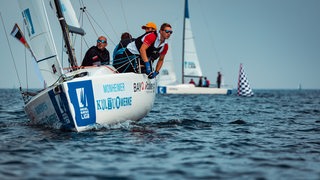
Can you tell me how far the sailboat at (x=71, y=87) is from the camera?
7.95m

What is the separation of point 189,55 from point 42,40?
41.4 metres

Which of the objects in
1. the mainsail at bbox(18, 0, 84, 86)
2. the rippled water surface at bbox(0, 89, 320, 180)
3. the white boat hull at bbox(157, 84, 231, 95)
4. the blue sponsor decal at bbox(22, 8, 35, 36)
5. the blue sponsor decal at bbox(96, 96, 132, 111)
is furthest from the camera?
the white boat hull at bbox(157, 84, 231, 95)

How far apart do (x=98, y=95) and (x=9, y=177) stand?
12.2 ft

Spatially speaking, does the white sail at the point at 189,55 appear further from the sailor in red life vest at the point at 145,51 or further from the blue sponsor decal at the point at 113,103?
the blue sponsor decal at the point at 113,103

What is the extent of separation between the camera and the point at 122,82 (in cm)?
877

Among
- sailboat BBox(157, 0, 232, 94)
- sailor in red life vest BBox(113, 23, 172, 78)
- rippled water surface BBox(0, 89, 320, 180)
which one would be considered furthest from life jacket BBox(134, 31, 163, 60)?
sailboat BBox(157, 0, 232, 94)

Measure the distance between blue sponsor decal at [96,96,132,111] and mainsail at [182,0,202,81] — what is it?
40.2 metres

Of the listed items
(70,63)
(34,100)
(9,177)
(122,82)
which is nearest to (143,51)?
(122,82)

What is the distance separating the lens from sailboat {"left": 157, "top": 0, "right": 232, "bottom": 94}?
48.9 m

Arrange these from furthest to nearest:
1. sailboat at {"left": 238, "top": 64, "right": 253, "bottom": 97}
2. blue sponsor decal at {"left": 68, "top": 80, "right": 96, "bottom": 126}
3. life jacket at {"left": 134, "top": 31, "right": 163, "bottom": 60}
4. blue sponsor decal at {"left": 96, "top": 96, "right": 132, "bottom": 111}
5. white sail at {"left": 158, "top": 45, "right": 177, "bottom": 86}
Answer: white sail at {"left": 158, "top": 45, "right": 177, "bottom": 86} → sailboat at {"left": 238, "top": 64, "right": 253, "bottom": 97} → life jacket at {"left": 134, "top": 31, "right": 163, "bottom": 60} → blue sponsor decal at {"left": 96, "top": 96, "right": 132, "bottom": 111} → blue sponsor decal at {"left": 68, "top": 80, "right": 96, "bottom": 126}

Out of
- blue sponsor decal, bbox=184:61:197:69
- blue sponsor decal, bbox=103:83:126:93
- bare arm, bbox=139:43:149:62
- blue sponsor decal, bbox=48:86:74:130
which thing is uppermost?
blue sponsor decal, bbox=184:61:197:69

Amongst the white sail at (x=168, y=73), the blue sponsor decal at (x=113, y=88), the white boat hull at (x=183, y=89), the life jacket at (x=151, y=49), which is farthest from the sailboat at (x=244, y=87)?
the blue sponsor decal at (x=113, y=88)

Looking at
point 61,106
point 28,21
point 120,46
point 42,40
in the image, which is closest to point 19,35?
point 28,21

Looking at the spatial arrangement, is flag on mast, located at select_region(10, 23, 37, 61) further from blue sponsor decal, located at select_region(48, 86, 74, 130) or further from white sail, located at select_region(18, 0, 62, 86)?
blue sponsor decal, located at select_region(48, 86, 74, 130)
